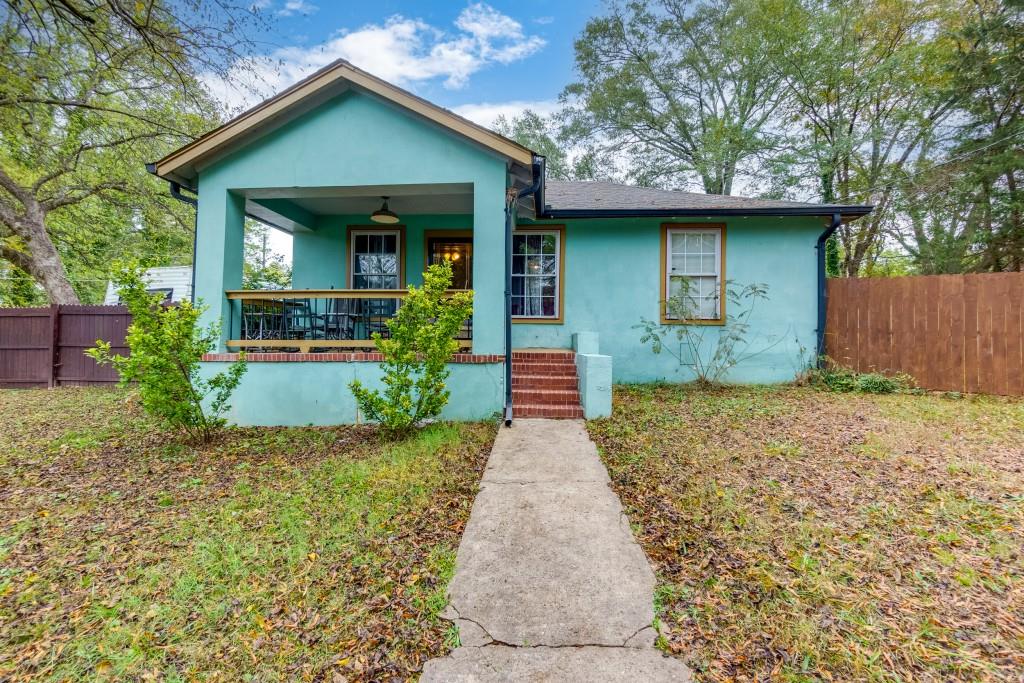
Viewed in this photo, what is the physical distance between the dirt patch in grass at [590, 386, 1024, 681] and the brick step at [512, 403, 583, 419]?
67 cm

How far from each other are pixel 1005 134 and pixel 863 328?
740 centimetres

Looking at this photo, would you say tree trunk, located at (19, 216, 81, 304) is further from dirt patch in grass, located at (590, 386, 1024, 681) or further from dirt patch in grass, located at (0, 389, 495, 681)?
dirt patch in grass, located at (590, 386, 1024, 681)

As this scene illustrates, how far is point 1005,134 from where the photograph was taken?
10.0 meters

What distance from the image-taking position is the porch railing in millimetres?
5828

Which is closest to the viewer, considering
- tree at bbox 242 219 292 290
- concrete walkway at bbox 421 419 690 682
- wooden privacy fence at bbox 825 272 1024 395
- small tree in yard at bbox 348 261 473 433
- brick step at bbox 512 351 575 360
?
concrete walkway at bbox 421 419 690 682

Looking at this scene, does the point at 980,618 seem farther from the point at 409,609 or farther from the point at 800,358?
the point at 800,358

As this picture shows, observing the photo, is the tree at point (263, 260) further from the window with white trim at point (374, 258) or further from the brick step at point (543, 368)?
the brick step at point (543, 368)

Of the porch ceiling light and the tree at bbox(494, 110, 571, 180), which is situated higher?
the tree at bbox(494, 110, 571, 180)

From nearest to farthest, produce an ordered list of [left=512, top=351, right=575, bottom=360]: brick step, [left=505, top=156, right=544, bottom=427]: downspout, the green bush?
[left=505, top=156, right=544, bottom=427]: downspout < [left=512, top=351, right=575, bottom=360]: brick step < the green bush

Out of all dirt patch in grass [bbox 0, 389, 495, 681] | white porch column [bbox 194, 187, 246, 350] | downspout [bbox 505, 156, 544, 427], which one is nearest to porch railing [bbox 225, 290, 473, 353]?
white porch column [bbox 194, 187, 246, 350]

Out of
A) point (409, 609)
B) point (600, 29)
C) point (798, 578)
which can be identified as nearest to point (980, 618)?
point (798, 578)

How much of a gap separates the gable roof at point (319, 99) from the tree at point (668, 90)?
41.6 feet

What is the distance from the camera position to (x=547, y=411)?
580 centimetres

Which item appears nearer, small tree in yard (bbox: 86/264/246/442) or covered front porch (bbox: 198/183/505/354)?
small tree in yard (bbox: 86/264/246/442)
